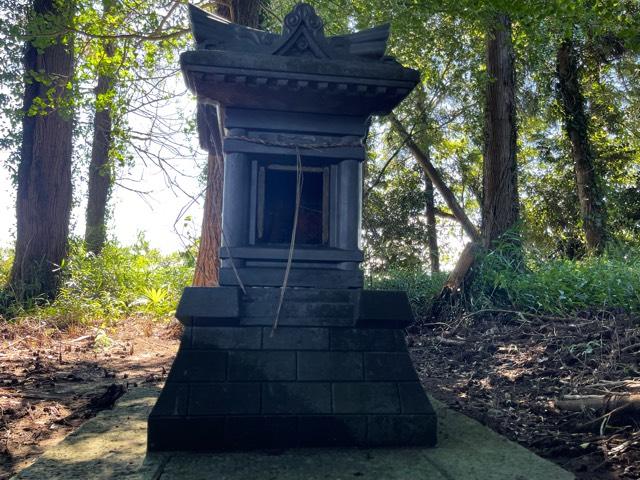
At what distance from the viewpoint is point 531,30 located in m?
6.06

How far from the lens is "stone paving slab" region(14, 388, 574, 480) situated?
2840mm


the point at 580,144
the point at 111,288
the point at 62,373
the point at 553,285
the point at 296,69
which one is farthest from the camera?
the point at 580,144

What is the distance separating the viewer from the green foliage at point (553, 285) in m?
6.36

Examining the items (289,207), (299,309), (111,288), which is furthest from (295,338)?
(111,288)

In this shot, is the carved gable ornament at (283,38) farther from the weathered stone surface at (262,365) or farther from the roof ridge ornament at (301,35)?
the weathered stone surface at (262,365)

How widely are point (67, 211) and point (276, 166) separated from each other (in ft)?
24.8

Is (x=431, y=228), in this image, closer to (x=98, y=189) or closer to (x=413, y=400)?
(x=98, y=189)

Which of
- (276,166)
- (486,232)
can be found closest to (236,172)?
(276,166)

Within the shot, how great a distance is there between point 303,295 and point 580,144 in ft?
38.6

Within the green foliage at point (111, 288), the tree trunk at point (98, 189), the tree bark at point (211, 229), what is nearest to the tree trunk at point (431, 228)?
the green foliage at point (111, 288)

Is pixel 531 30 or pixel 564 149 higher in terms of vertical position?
pixel 564 149

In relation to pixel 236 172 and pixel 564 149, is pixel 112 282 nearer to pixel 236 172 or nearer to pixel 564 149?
pixel 236 172

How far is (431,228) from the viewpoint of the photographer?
17.1m

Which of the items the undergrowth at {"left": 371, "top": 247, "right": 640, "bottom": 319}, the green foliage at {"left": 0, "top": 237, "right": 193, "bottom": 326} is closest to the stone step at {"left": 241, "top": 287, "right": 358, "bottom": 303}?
the undergrowth at {"left": 371, "top": 247, "right": 640, "bottom": 319}
